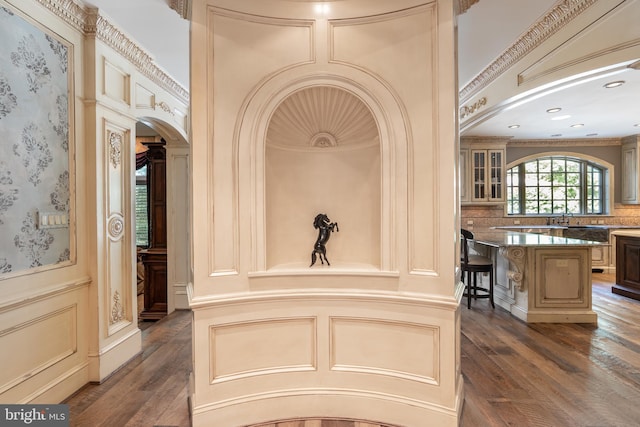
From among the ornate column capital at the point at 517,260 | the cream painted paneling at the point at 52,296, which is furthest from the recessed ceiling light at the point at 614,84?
the cream painted paneling at the point at 52,296

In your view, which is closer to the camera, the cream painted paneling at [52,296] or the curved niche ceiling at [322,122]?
the cream painted paneling at [52,296]

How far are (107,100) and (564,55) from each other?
3.96 metres

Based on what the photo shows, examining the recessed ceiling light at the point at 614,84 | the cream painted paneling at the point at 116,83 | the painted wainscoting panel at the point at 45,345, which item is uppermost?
the recessed ceiling light at the point at 614,84

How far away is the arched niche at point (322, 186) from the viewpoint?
→ 2.47 meters

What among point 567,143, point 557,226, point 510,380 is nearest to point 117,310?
point 510,380

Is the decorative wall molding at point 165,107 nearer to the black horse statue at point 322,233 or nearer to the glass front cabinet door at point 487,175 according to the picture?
the black horse statue at point 322,233

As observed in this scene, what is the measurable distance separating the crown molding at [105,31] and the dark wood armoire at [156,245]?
5.03 ft

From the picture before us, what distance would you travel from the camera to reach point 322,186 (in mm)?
2574

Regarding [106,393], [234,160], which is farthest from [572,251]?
[106,393]

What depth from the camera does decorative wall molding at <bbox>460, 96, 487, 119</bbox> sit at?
4340mm

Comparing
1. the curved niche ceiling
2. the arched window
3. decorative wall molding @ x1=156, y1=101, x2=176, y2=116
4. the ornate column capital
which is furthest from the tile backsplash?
decorative wall molding @ x1=156, y1=101, x2=176, y2=116

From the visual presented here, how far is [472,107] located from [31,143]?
15.8ft

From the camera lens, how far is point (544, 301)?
4152 millimetres

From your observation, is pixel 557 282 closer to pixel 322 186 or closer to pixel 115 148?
pixel 322 186
